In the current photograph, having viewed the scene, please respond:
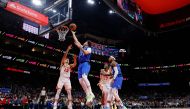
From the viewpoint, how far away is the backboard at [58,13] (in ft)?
44.7

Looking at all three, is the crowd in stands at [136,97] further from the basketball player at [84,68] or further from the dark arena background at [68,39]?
the basketball player at [84,68]

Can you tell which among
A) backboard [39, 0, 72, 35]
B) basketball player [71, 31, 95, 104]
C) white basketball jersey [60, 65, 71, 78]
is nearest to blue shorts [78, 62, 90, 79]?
basketball player [71, 31, 95, 104]

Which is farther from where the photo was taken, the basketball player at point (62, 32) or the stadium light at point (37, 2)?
the stadium light at point (37, 2)

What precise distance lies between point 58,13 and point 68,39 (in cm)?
2947

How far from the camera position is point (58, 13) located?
47.5ft

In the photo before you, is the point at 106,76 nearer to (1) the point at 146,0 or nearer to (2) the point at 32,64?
(1) the point at 146,0

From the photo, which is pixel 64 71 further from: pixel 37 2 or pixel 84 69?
pixel 37 2

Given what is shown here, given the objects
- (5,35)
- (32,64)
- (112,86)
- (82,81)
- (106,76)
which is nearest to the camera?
(82,81)

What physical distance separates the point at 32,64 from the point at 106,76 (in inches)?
1170

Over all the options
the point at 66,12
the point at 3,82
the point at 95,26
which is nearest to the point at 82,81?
the point at 66,12

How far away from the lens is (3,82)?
31859 mm

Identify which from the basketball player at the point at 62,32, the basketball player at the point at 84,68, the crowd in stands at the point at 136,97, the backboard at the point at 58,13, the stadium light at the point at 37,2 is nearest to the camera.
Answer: the basketball player at the point at 84,68

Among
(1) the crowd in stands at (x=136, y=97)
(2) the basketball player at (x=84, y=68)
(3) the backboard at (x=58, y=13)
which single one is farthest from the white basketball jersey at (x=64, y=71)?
(1) the crowd in stands at (x=136, y=97)

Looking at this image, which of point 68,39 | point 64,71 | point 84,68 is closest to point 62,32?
point 64,71
